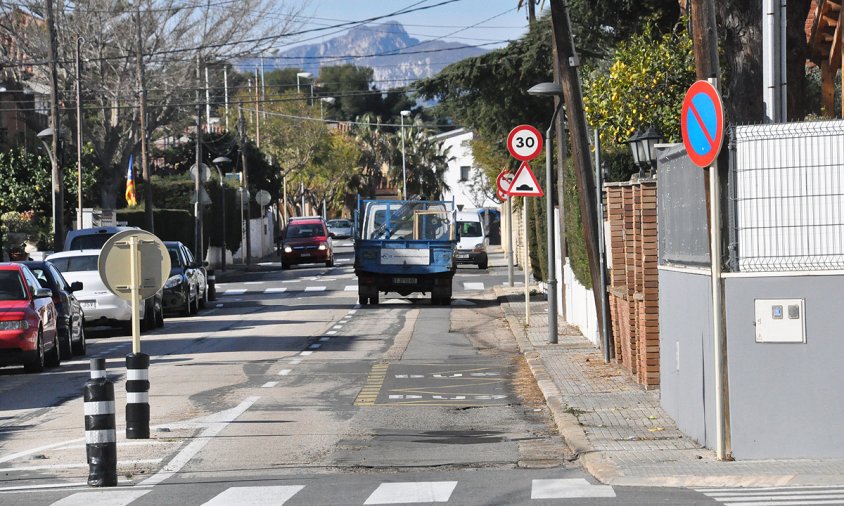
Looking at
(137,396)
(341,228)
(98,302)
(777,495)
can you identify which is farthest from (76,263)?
(341,228)

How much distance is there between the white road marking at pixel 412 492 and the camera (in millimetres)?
9344

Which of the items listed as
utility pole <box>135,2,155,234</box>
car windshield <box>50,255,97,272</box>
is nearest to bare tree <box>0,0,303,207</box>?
utility pole <box>135,2,155,234</box>

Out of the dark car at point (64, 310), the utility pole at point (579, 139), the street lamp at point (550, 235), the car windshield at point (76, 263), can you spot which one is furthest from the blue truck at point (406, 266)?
the utility pole at point (579, 139)

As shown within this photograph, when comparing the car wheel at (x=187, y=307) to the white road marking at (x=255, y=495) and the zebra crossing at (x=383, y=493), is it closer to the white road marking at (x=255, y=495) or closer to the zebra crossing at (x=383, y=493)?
the zebra crossing at (x=383, y=493)

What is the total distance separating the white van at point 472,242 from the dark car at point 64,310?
31.3 meters

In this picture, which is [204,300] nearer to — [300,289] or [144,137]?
[300,289]

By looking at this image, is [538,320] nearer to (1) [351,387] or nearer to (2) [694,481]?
(1) [351,387]

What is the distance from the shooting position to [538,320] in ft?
89.8

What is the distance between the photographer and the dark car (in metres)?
21.9

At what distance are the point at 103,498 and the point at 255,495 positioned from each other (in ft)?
3.40

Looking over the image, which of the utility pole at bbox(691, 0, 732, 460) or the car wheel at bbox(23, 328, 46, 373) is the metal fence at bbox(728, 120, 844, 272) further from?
the car wheel at bbox(23, 328, 46, 373)

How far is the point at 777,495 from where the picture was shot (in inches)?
361

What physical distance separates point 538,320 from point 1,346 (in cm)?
1115

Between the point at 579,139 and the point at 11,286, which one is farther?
the point at 11,286
